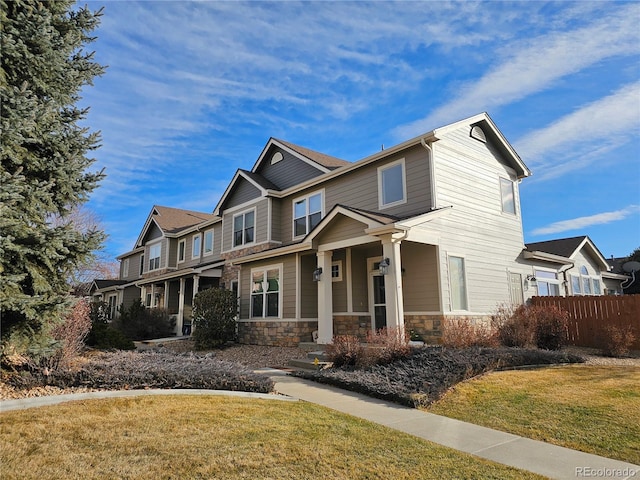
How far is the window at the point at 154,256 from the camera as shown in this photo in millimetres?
25938

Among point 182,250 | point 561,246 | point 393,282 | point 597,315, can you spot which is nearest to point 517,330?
→ point 393,282

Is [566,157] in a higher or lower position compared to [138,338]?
higher

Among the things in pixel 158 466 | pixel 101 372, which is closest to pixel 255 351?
pixel 101 372

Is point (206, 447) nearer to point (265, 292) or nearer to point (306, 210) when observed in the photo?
point (265, 292)

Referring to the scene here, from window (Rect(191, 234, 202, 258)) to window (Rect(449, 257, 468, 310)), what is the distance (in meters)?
15.2

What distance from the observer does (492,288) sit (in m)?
12.9

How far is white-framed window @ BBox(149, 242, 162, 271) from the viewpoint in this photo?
84.9ft

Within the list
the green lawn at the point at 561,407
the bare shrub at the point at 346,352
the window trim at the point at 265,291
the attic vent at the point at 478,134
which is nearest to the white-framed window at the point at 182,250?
the window trim at the point at 265,291

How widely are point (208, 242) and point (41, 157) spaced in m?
15.2

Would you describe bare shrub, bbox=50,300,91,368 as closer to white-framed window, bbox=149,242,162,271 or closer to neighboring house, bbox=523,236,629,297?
neighboring house, bbox=523,236,629,297

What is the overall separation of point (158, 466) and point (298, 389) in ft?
13.1

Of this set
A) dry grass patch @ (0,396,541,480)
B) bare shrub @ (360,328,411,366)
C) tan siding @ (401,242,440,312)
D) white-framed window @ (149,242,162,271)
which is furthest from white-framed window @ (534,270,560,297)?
white-framed window @ (149,242,162,271)

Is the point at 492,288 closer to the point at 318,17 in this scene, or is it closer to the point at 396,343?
the point at 396,343

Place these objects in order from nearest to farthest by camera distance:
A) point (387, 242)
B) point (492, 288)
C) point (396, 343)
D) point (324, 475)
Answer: point (324, 475) < point (396, 343) < point (387, 242) < point (492, 288)
